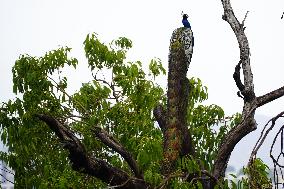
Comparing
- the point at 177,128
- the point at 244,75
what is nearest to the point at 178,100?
the point at 177,128

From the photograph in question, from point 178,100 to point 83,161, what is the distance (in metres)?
3.14

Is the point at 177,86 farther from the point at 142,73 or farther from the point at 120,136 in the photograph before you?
the point at 120,136

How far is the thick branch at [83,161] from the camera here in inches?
226

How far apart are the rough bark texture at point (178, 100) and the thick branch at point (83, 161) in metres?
1.22

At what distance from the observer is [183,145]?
8.41 metres

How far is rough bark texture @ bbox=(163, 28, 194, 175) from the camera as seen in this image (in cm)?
824

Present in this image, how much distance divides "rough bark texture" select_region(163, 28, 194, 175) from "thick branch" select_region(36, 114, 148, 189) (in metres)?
1.22

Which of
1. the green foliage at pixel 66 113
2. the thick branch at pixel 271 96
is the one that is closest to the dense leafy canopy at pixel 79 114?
the green foliage at pixel 66 113

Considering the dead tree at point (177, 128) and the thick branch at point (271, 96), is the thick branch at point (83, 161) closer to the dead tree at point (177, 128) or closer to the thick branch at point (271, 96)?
the dead tree at point (177, 128)

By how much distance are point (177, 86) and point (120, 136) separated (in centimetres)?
309

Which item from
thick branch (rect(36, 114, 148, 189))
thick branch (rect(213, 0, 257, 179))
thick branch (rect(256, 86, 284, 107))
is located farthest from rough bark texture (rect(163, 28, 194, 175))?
thick branch (rect(256, 86, 284, 107))

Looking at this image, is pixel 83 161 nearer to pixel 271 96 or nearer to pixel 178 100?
pixel 271 96

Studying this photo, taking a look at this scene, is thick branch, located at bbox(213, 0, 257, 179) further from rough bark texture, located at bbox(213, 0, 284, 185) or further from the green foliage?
the green foliage

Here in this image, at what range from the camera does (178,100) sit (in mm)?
8672
